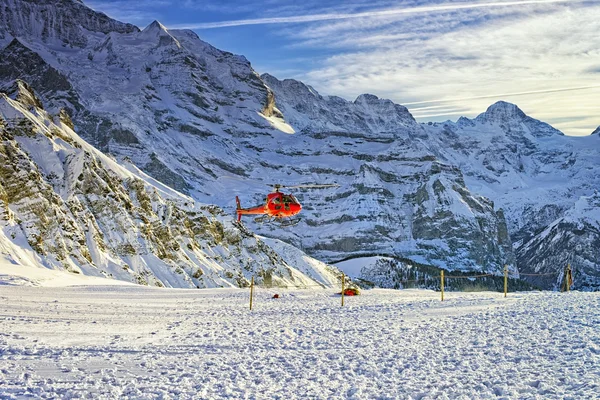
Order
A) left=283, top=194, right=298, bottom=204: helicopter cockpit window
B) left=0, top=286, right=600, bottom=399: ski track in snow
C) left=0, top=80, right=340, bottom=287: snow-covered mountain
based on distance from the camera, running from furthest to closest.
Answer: left=0, top=80, right=340, bottom=287: snow-covered mountain
left=283, top=194, right=298, bottom=204: helicopter cockpit window
left=0, top=286, right=600, bottom=399: ski track in snow

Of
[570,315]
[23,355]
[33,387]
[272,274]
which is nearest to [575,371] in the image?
[570,315]

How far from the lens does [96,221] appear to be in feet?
383

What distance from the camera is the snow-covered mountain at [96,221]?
9662cm

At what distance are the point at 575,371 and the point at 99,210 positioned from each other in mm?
115342

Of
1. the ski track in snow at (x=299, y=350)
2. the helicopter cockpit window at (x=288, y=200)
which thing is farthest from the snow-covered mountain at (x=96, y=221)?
the ski track in snow at (x=299, y=350)

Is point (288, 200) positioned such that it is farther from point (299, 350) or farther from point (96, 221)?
point (96, 221)

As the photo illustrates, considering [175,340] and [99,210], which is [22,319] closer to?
[175,340]

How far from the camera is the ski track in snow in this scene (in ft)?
49.0

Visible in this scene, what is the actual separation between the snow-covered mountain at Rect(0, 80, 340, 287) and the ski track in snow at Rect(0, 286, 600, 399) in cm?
6311

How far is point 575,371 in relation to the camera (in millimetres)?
15461

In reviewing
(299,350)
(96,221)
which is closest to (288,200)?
(299,350)

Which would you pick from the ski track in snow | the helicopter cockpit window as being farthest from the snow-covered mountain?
the ski track in snow

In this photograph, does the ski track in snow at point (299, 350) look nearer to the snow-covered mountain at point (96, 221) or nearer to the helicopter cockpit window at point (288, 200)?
the helicopter cockpit window at point (288, 200)

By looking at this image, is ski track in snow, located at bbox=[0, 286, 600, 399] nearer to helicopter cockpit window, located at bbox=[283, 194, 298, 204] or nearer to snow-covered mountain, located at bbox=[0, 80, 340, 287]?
helicopter cockpit window, located at bbox=[283, 194, 298, 204]
